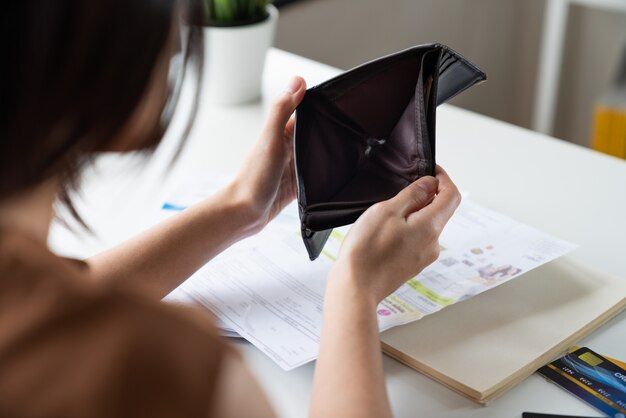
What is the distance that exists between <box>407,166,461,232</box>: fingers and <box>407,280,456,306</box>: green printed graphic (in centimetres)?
9

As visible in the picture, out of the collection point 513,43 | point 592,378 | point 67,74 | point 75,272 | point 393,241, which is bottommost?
point 513,43

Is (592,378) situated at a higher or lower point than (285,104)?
lower

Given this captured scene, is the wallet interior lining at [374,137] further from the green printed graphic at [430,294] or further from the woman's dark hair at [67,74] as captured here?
the woman's dark hair at [67,74]

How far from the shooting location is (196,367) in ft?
1.55

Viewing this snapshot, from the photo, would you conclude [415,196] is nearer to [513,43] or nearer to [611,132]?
→ [611,132]

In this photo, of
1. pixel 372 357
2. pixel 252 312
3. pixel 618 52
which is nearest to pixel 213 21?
pixel 252 312

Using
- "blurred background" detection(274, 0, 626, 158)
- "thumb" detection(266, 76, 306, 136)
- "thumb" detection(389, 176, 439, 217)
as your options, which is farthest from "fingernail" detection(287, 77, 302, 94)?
"blurred background" detection(274, 0, 626, 158)

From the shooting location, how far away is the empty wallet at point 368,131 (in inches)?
34.3

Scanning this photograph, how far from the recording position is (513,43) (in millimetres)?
Result: 2965

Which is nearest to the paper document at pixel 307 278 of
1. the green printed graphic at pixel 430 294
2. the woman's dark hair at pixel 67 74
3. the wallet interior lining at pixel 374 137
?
the green printed graphic at pixel 430 294

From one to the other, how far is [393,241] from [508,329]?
0.16 metres

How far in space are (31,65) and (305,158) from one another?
1.43 ft

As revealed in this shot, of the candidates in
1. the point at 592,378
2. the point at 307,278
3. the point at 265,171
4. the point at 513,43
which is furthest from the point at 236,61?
the point at 513,43

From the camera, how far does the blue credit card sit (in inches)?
29.8
